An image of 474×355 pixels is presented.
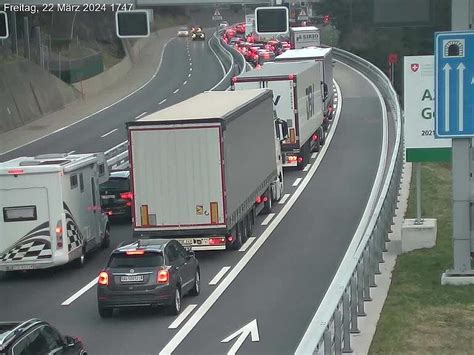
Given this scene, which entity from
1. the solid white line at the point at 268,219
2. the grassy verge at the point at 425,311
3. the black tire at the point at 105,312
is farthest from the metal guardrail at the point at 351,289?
the solid white line at the point at 268,219

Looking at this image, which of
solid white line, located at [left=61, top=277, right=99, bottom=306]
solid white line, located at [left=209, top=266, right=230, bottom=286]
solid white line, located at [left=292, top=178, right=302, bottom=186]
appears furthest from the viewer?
solid white line, located at [left=292, top=178, right=302, bottom=186]

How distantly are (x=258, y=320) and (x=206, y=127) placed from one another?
22.9ft

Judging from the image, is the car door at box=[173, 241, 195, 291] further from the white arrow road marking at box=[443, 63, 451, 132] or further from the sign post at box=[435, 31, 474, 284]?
the white arrow road marking at box=[443, 63, 451, 132]

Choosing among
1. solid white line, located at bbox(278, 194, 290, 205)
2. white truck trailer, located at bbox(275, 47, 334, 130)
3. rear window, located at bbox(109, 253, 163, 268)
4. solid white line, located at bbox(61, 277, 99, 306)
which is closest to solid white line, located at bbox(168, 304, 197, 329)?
rear window, located at bbox(109, 253, 163, 268)

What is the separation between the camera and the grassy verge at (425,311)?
14.6 metres

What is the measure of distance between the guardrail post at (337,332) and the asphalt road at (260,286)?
177 inches

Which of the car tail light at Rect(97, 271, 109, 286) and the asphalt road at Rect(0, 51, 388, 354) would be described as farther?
the car tail light at Rect(97, 271, 109, 286)

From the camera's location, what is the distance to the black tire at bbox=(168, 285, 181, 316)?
2120 centimetres

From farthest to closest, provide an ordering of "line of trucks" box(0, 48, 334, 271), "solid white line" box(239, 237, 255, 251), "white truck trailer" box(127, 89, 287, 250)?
"solid white line" box(239, 237, 255, 251) < "white truck trailer" box(127, 89, 287, 250) < "line of trucks" box(0, 48, 334, 271)

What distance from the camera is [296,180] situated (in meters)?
40.3

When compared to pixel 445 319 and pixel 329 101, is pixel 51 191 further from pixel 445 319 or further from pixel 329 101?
pixel 329 101

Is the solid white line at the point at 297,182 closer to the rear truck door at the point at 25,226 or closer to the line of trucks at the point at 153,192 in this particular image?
the line of trucks at the point at 153,192

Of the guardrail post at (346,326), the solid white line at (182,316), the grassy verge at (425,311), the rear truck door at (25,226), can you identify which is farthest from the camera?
the rear truck door at (25,226)

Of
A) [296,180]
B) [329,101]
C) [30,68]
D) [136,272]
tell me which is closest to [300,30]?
[30,68]
